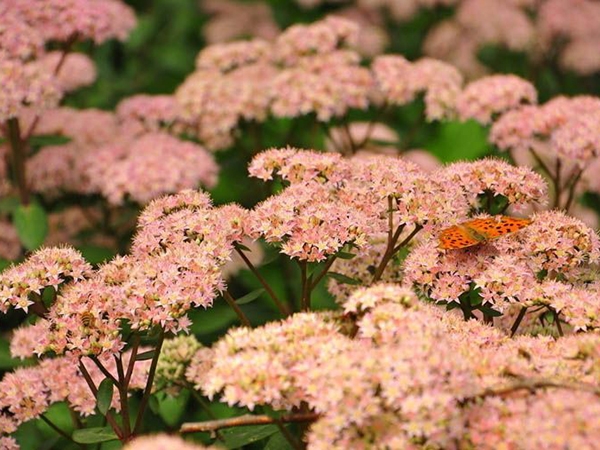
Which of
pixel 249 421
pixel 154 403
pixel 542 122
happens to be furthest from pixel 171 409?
pixel 542 122

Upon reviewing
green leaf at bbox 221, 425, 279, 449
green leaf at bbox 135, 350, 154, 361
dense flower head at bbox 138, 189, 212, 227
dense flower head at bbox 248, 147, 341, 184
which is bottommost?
green leaf at bbox 221, 425, 279, 449

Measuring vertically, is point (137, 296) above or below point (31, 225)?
above

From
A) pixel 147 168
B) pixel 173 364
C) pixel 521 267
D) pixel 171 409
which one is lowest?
pixel 171 409

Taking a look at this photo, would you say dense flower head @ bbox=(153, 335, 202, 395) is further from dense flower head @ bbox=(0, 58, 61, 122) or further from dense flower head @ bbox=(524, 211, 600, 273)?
dense flower head @ bbox=(0, 58, 61, 122)

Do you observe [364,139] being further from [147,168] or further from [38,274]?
[38,274]

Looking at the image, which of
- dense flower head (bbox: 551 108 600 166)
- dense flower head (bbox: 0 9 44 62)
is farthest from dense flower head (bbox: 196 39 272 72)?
dense flower head (bbox: 551 108 600 166)

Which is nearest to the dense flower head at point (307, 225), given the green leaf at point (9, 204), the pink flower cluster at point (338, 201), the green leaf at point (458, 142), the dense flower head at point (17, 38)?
the pink flower cluster at point (338, 201)

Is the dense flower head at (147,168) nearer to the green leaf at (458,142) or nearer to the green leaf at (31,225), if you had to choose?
the green leaf at (31,225)
